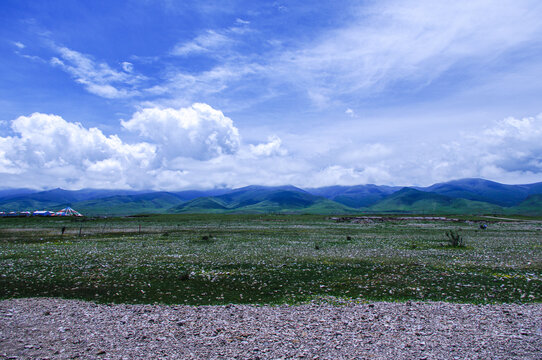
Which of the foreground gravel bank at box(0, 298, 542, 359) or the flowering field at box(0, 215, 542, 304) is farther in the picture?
the flowering field at box(0, 215, 542, 304)

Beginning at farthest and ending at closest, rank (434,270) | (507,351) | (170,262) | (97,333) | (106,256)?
(106,256)
(170,262)
(434,270)
(97,333)
(507,351)

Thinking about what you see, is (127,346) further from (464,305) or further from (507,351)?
(464,305)

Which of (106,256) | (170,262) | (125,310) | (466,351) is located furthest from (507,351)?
(106,256)

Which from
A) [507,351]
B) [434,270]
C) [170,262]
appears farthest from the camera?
[170,262]

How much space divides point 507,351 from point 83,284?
20.8 metres

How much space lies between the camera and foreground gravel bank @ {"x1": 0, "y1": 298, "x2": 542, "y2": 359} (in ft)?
34.8

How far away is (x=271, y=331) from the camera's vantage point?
40.5 feet

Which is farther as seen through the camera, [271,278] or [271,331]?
[271,278]

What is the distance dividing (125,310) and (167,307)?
186 centimetres

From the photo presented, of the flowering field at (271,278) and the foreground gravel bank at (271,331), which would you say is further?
the flowering field at (271,278)

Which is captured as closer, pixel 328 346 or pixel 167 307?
pixel 328 346

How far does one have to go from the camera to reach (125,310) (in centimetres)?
1488

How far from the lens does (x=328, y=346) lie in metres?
11.1

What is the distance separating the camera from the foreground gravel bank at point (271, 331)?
34.8 feet
